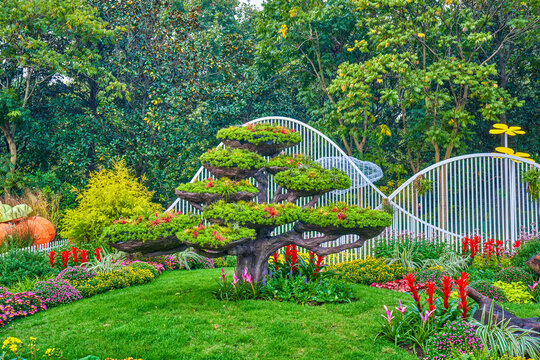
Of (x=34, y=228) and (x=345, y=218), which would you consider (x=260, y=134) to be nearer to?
(x=345, y=218)

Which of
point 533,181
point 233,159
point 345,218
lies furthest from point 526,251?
point 233,159

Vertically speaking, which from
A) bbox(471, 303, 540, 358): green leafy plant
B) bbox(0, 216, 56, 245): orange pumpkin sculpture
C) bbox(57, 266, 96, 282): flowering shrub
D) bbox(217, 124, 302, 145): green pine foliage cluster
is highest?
bbox(217, 124, 302, 145): green pine foliage cluster

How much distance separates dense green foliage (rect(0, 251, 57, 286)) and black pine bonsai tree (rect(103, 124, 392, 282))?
2.75 metres

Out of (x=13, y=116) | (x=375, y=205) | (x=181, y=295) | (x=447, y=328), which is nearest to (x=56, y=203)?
(x=13, y=116)

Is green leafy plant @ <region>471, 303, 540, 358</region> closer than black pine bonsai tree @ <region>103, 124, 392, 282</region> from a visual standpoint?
Yes

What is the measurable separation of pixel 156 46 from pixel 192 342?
11.9 meters

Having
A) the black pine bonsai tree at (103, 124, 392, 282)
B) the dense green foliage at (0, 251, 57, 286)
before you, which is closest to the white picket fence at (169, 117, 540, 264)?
the black pine bonsai tree at (103, 124, 392, 282)

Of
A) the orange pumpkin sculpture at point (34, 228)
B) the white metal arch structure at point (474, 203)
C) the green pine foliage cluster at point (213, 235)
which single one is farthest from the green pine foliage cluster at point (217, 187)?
the orange pumpkin sculpture at point (34, 228)

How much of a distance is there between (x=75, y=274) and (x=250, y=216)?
11.9ft

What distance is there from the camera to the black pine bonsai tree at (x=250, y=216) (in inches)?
235

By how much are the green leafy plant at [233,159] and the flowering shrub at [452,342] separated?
3.47 meters

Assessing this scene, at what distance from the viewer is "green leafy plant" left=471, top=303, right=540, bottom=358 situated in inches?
172

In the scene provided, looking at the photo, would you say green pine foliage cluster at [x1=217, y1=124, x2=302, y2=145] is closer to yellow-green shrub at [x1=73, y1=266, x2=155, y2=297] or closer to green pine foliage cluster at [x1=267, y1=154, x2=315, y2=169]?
→ green pine foliage cluster at [x1=267, y1=154, x2=315, y2=169]

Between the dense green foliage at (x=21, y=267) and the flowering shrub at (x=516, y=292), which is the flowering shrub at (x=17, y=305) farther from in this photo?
the flowering shrub at (x=516, y=292)
